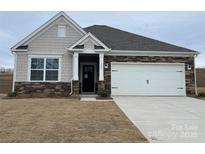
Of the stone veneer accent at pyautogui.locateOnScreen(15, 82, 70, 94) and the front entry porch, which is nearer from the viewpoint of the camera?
the stone veneer accent at pyautogui.locateOnScreen(15, 82, 70, 94)

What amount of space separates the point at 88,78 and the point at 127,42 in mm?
4161

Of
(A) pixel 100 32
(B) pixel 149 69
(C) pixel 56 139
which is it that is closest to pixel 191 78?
(B) pixel 149 69

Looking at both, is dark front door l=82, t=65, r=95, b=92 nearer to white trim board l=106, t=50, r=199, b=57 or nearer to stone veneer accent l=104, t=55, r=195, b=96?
stone veneer accent l=104, t=55, r=195, b=96

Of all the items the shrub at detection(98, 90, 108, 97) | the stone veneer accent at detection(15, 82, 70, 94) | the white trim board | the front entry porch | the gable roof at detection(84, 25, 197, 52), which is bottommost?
the shrub at detection(98, 90, 108, 97)

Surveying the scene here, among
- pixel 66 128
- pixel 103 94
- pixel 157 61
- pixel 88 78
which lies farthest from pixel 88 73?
pixel 66 128

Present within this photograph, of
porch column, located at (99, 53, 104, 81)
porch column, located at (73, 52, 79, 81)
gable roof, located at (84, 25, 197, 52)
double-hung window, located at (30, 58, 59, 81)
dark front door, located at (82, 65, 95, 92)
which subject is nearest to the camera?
porch column, located at (73, 52, 79, 81)

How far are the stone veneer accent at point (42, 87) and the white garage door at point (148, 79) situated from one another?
3.51m

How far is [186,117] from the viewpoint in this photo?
27.7 feet

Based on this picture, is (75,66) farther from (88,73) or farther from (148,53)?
(148,53)

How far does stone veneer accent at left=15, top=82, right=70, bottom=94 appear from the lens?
16266mm

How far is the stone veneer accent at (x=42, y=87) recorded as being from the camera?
640 inches

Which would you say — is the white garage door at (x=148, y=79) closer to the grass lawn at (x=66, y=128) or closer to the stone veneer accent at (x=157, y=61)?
the stone veneer accent at (x=157, y=61)

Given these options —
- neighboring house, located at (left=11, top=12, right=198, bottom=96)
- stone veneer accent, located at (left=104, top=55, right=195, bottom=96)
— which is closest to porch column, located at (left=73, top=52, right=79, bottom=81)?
neighboring house, located at (left=11, top=12, right=198, bottom=96)

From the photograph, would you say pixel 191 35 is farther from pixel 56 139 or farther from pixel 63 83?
pixel 56 139
